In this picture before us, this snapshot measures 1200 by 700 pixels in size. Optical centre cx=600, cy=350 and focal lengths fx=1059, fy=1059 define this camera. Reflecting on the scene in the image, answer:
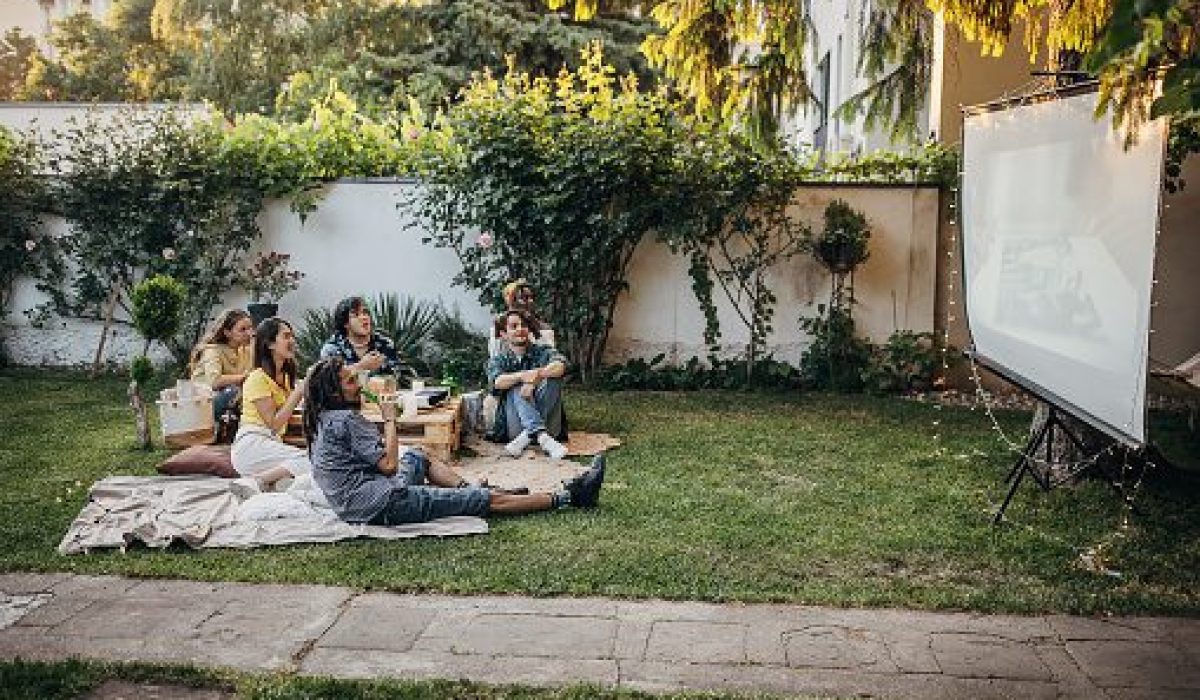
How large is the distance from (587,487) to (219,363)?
124 inches

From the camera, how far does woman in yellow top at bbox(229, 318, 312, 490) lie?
6430mm

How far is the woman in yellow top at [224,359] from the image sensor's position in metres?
7.56

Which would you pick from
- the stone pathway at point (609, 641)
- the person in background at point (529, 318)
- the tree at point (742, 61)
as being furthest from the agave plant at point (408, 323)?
the stone pathway at point (609, 641)

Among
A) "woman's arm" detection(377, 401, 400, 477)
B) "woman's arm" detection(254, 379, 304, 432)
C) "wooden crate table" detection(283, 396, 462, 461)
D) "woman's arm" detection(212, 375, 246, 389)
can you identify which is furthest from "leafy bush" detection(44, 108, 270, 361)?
"woman's arm" detection(377, 401, 400, 477)

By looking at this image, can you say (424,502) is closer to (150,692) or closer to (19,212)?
(150,692)

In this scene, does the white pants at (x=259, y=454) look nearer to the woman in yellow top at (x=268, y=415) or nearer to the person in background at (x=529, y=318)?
the woman in yellow top at (x=268, y=415)

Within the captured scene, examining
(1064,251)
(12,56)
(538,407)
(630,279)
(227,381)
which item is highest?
(12,56)

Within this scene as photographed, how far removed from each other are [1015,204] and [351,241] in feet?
22.8

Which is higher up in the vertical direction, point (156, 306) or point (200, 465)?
point (156, 306)

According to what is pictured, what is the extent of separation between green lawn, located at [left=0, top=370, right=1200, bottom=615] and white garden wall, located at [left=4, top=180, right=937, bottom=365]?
8.15ft

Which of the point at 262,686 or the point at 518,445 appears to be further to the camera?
the point at 518,445

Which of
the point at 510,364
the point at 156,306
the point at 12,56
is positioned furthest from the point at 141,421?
the point at 12,56

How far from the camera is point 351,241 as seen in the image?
36.3ft

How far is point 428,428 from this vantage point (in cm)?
724
